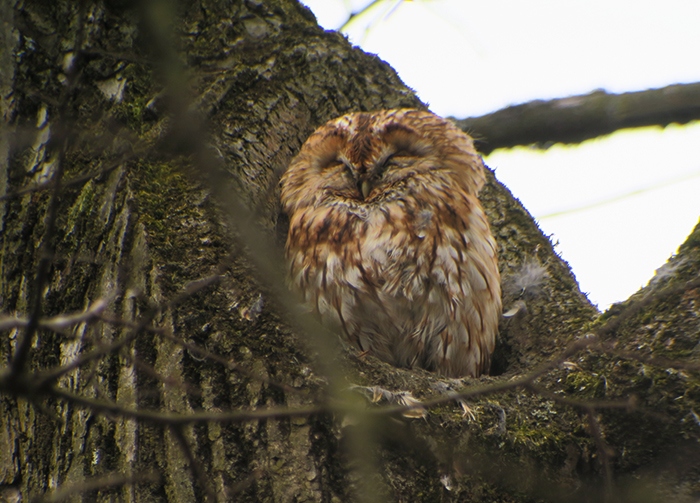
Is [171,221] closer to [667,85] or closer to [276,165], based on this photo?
[276,165]

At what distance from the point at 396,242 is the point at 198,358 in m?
0.98

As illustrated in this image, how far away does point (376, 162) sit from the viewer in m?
2.27

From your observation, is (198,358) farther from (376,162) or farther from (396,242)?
(376,162)

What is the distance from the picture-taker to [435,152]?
7.82 feet

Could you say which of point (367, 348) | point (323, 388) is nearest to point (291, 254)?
point (367, 348)

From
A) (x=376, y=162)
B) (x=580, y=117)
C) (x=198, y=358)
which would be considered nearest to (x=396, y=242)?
(x=376, y=162)

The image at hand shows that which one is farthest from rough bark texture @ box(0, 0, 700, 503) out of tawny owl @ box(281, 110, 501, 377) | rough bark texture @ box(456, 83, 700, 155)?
rough bark texture @ box(456, 83, 700, 155)

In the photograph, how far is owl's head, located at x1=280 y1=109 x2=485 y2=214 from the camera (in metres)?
2.23

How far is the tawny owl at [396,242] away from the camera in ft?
6.64

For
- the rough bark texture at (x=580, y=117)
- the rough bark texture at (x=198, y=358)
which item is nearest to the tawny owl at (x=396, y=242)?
the rough bark texture at (x=198, y=358)

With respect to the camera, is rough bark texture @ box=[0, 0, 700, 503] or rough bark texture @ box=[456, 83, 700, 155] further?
rough bark texture @ box=[456, 83, 700, 155]

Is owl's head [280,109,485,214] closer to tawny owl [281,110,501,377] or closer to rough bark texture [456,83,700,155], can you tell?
tawny owl [281,110,501,377]

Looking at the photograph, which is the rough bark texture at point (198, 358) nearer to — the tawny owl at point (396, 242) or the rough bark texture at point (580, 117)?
the tawny owl at point (396, 242)

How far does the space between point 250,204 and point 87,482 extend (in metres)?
1.04
